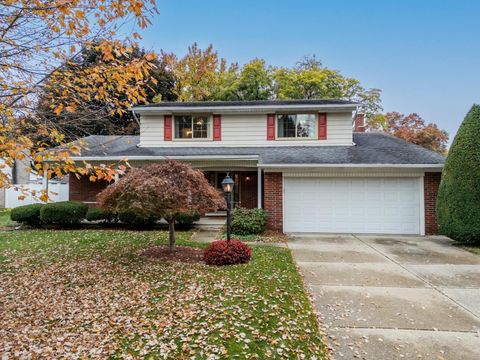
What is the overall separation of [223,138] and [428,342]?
11383 millimetres

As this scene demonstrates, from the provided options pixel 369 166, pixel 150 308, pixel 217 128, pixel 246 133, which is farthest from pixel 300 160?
pixel 150 308

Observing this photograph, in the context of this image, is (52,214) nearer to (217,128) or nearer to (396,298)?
(217,128)

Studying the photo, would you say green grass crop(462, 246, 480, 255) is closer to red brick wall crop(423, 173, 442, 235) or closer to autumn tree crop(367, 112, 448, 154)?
red brick wall crop(423, 173, 442, 235)

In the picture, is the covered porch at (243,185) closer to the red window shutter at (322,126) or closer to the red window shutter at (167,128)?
the red window shutter at (167,128)

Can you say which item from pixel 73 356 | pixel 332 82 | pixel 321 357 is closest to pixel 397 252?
pixel 321 357

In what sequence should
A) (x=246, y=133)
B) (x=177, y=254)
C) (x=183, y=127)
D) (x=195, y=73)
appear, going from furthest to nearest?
1. (x=195, y=73)
2. (x=183, y=127)
3. (x=246, y=133)
4. (x=177, y=254)

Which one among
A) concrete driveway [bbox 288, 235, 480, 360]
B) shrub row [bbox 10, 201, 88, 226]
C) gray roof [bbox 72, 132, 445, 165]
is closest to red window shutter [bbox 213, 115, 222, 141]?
gray roof [bbox 72, 132, 445, 165]

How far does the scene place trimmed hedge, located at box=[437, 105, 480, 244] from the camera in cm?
863

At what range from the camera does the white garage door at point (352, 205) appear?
35.6ft

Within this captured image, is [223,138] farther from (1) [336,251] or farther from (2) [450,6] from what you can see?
(2) [450,6]

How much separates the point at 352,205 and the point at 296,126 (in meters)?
4.66

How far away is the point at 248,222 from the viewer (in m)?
10.5

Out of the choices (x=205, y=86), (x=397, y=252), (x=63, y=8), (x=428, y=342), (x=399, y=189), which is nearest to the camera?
(x=63, y=8)

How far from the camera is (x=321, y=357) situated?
3.33 metres
